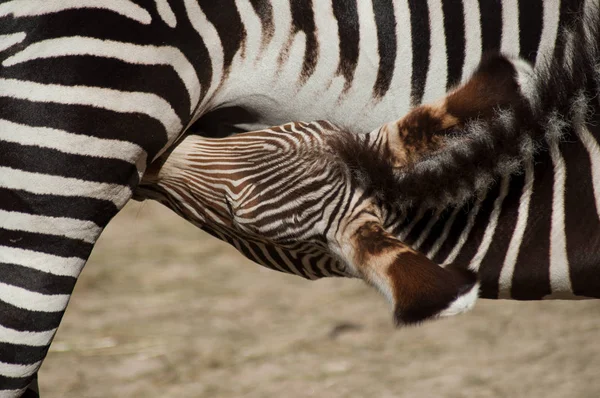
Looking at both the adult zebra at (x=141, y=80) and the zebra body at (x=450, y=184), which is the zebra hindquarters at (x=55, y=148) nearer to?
the adult zebra at (x=141, y=80)

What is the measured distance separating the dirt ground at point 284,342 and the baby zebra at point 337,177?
8.71 ft

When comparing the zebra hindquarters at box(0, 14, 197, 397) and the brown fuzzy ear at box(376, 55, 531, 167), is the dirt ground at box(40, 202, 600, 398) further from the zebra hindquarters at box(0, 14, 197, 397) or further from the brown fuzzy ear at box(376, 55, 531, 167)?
the brown fuzzy ear at box(376, 55, 531, 167)

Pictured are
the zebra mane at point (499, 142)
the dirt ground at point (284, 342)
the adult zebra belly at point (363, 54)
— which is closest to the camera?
the zebra mane at point (499, 142)

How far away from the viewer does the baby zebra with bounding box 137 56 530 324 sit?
241 cm

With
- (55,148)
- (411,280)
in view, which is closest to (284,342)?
(55,148)

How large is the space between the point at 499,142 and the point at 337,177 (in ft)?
1.45

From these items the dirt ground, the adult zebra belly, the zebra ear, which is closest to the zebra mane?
the zebra ear

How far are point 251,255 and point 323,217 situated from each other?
0.52 metres

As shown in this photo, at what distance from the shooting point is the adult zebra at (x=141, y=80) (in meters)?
2.44

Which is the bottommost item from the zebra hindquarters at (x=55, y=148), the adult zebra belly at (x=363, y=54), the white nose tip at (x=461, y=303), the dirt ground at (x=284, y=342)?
the dirt ground at (x=284, y=342)

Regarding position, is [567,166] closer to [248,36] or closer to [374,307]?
[248,36]

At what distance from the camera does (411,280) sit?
2.20m

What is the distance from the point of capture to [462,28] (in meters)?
2.86

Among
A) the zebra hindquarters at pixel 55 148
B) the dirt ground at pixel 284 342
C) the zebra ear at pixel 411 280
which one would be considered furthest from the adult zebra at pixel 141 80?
the dirt ground at pixel 284 342
